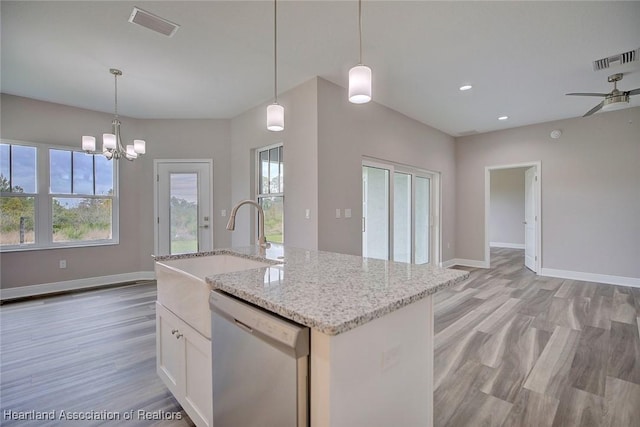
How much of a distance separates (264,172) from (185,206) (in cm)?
165

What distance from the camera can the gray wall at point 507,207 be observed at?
8.71 m

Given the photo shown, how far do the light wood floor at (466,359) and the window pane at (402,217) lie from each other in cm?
133

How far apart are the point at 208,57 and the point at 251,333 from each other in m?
2.98

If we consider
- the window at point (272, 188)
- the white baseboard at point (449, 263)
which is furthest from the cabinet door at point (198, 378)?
the white baseboard at point (449, 263)

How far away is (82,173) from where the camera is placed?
4.53 m

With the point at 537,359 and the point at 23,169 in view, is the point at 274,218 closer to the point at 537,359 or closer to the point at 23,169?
the point at 537,359

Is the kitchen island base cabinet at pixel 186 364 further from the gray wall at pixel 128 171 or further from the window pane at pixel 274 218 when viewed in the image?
→ the gray wall at pixel 128 171

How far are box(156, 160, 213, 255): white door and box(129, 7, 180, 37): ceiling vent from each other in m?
2.66

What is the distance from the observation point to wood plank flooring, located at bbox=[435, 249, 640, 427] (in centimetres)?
176

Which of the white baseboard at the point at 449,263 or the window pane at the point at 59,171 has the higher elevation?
the window pane at the point at 59,171

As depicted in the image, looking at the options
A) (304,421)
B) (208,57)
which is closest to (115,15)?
(208,57)

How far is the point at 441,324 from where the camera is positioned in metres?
3.04

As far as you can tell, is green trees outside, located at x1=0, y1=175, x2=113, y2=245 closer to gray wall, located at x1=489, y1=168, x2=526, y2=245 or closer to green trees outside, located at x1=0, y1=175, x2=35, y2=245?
green trees outside, located at x1=0, y1=175, x2=35, y2=245

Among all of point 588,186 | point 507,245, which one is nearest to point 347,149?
point 588,186
